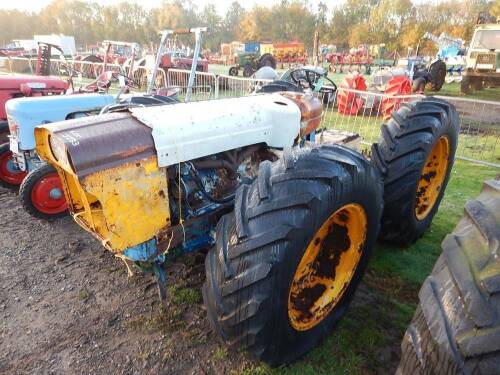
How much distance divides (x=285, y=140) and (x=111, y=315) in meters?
1.77

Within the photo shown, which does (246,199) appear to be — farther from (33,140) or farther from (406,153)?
(33,140)

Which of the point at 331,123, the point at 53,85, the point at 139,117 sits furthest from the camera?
the point at 331,123

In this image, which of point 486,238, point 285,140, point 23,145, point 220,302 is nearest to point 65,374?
point 220,302

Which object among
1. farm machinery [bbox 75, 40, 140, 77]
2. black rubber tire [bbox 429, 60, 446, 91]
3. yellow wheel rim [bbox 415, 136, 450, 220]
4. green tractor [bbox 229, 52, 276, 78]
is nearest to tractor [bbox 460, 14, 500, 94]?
black rubber tire [bbox 429, 60, 446, 91]

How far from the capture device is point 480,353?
995mm

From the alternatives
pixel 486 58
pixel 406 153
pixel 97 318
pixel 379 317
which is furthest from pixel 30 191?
pixel 486 58

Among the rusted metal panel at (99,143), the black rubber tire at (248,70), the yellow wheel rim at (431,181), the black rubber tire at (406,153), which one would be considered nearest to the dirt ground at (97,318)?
the black rubber tire at (406,153)

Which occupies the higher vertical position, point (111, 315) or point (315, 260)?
point (315, 260)

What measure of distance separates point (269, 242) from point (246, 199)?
0.26 meters

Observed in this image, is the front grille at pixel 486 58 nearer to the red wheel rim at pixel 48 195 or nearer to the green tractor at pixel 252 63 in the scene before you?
the green tractor at pixel 252 63

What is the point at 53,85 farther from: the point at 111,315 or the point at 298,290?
the point at 298,290

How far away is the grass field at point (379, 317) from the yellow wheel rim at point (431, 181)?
14.0 inches

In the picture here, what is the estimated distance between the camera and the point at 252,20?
212 ft

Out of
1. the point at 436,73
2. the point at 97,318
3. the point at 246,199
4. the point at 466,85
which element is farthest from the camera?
the point at 436,73
